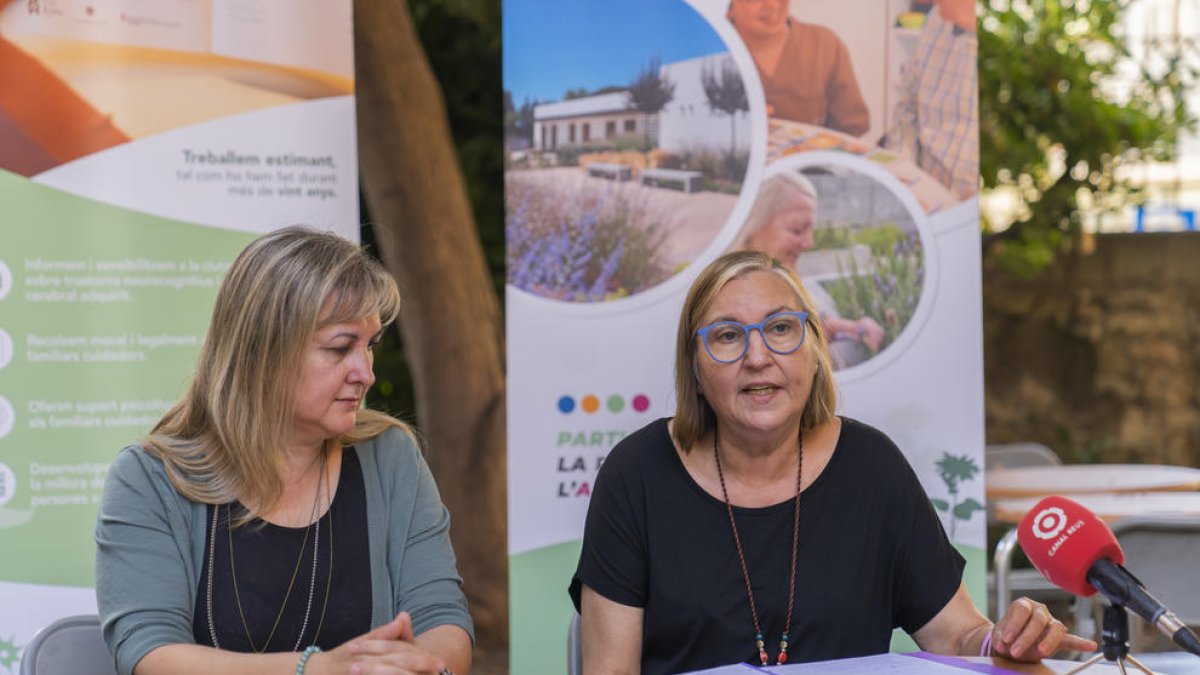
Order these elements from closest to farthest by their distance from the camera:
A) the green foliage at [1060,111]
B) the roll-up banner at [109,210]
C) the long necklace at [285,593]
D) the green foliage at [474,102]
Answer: the long necklace at [285,593], the roll-up banner at [109,210], the green foliage at [1060,111], the green foliage at [474,102]

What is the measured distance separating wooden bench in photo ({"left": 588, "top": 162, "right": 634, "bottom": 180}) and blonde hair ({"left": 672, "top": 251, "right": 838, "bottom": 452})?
1.08 metres

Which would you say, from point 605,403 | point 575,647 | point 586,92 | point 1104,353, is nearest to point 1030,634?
point 575,647

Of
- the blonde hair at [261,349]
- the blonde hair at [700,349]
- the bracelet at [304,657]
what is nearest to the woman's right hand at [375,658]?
the bracelet at [304,657]

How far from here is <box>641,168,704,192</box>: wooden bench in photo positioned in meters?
3.97

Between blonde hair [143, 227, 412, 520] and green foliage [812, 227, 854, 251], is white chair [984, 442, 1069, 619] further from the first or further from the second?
blonde hair [143, 227, 412, 520]

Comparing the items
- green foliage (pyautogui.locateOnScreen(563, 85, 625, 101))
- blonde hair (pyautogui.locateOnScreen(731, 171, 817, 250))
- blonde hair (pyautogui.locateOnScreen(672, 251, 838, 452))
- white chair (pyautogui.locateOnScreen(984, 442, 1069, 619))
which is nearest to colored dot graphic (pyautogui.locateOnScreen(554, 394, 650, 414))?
blonde hair (pyautogui.locateOnScreen(731, 171, 817, 250))

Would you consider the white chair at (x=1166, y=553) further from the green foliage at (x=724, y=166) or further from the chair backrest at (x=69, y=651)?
the chair backrest at (x=69, y=651)

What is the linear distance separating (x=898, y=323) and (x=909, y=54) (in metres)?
0.77

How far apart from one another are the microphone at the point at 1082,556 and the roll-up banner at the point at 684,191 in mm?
1889

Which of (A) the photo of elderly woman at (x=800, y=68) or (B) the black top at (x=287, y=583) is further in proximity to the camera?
(A) the photo of elderly woman at (x=800, y=68)

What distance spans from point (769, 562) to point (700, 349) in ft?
1.48

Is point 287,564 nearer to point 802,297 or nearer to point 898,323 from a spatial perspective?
point 802,297

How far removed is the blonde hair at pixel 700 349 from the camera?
113 inches

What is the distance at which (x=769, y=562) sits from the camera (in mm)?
2762
